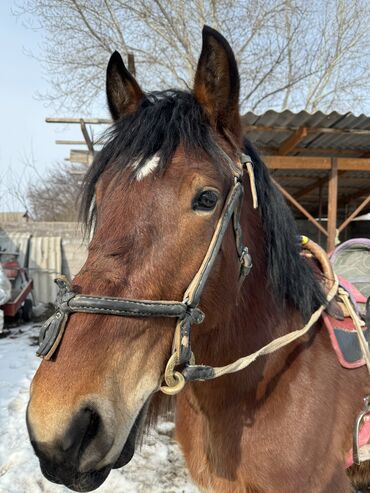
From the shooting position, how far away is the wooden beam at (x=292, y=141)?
5.42 m

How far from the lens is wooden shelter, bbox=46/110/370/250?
17.3 feet

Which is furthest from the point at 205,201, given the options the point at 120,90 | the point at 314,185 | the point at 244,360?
the point at 314,185

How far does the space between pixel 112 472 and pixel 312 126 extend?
5.02m

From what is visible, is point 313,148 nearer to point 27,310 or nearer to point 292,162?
point 292,162

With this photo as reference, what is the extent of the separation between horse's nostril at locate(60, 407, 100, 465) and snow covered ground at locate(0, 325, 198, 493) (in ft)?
7.11

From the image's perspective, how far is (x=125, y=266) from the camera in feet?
3.51

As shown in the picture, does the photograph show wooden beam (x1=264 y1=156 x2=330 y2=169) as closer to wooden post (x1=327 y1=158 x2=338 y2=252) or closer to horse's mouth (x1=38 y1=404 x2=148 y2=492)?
wooden post (x1=327 y1=158 x2=338 y2=252)

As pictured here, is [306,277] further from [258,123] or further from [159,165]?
[258,123]

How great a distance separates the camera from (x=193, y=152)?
1.24 metres

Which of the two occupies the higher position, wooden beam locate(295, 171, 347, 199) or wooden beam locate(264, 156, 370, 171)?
wooden beam locate(264, 156, 370, 171)

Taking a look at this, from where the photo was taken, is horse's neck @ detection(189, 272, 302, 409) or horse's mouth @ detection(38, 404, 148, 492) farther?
horse's neck @ detection(189, 272, 302, 409)

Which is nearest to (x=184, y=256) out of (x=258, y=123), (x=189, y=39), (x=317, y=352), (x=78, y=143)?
(x=317, y=352)

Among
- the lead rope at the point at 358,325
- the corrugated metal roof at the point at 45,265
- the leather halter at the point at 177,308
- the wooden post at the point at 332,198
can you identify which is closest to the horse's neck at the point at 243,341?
the leather halter at the point at 177,308

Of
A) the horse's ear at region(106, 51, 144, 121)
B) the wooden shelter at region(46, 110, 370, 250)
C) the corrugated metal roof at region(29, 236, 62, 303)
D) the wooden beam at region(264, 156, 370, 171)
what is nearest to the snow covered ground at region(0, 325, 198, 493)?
the horse's ear at region(106, 51, 144, 121)
